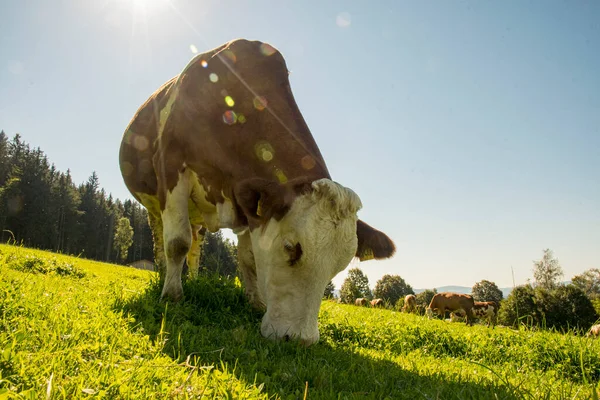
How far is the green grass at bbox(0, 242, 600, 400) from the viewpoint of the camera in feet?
5.53

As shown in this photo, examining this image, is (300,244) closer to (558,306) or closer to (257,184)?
(257,184)

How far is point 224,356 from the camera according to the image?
270 centimetres

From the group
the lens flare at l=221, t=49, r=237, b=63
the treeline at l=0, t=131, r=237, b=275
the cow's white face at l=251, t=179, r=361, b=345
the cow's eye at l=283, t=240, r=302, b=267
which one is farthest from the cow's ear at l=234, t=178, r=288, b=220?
the treeline at l=0, t=131, r=237, b=275

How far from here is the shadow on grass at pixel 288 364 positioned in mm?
2209

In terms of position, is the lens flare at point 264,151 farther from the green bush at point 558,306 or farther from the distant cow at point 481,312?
Result: the green bush at point 558,306

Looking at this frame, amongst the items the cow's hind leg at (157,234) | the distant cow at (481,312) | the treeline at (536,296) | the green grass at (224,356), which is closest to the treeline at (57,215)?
the treeline at (536,296)

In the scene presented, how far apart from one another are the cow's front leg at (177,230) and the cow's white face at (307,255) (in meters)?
1.71

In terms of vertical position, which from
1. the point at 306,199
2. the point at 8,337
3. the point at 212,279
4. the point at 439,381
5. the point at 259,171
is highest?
the point at 259,171

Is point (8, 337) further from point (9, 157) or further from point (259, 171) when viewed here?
point (9, 157)

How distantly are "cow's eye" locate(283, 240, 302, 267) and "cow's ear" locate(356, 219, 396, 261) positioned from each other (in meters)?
0.98

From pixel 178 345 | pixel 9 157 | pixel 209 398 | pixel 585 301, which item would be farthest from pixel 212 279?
pixel 9 157

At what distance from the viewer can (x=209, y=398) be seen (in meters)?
1.68

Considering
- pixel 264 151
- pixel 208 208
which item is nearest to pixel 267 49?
pixel 264 151

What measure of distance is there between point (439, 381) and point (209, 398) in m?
1.74
